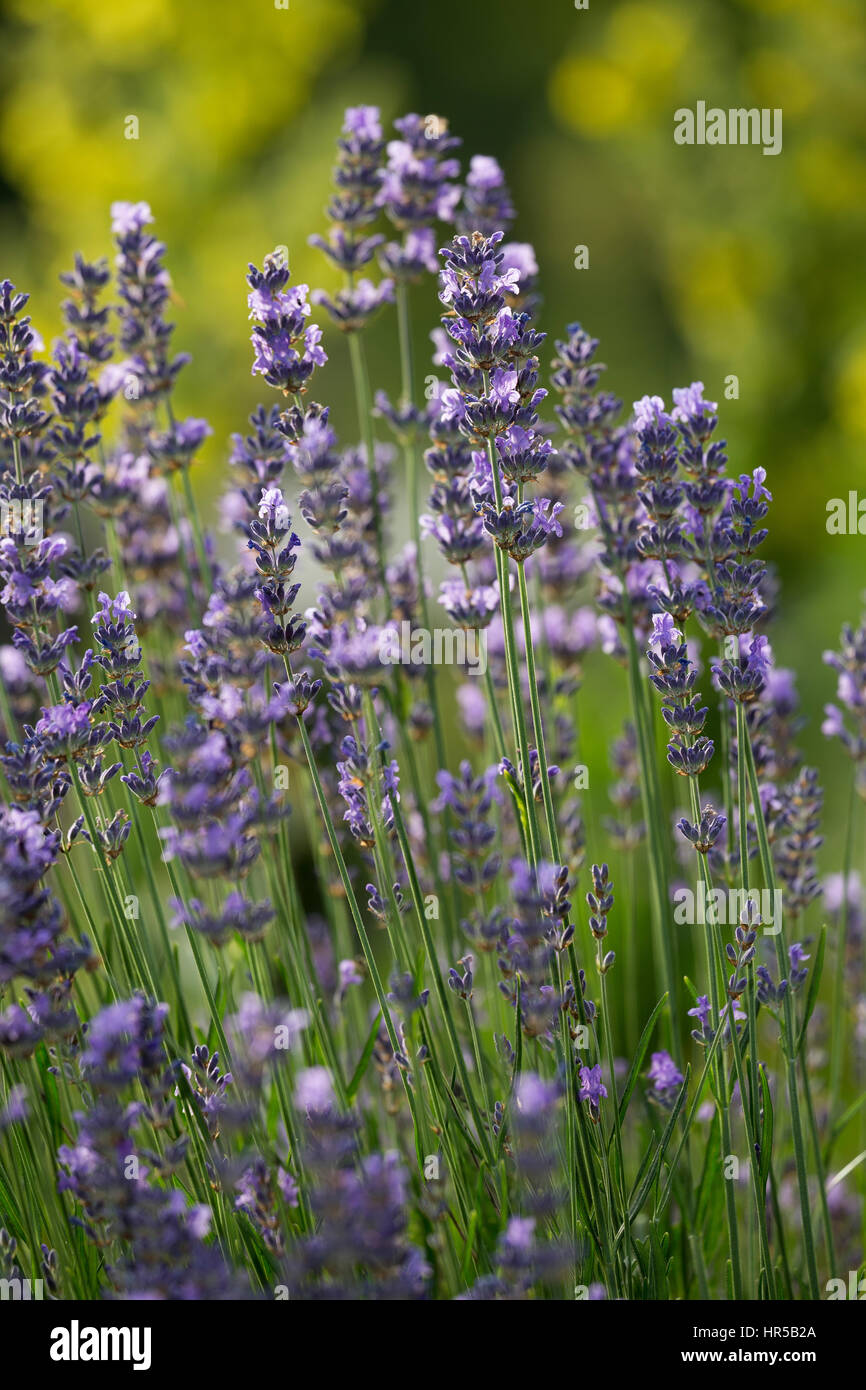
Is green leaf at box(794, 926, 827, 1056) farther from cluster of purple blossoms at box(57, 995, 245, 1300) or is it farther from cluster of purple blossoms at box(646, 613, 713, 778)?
cluster of purple blossoms at box(57, 995, 245, 1300)

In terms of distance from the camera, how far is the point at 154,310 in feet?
4.80

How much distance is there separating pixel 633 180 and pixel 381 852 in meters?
4.41

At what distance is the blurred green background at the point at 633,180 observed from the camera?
13.1 ft

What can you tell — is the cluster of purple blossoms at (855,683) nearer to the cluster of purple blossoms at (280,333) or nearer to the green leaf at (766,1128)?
the green leaf at (766,1128)

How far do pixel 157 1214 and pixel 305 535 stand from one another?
1877 millimetres

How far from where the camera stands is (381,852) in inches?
42.3

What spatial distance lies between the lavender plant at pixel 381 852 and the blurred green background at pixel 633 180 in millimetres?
2517

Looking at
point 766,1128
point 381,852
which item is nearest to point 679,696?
point 381,852

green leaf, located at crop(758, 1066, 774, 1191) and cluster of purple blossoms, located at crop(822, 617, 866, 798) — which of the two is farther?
cluster of purple blossoms, located at crop(822, 617, 866, 798)

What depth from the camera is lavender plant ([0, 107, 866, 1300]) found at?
921mm

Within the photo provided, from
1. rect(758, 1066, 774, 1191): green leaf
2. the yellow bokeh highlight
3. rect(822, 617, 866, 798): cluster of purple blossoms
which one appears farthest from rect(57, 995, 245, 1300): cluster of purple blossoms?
the yellow bokeh highlight

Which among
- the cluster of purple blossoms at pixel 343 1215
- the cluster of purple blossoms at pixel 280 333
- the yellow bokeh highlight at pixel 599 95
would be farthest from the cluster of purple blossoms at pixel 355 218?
the yellow bokeh highlight at pixel 599 95

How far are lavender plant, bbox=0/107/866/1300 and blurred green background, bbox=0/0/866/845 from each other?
8.26 ft

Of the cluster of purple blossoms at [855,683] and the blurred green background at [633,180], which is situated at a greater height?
the blurred green background at [633,180]
